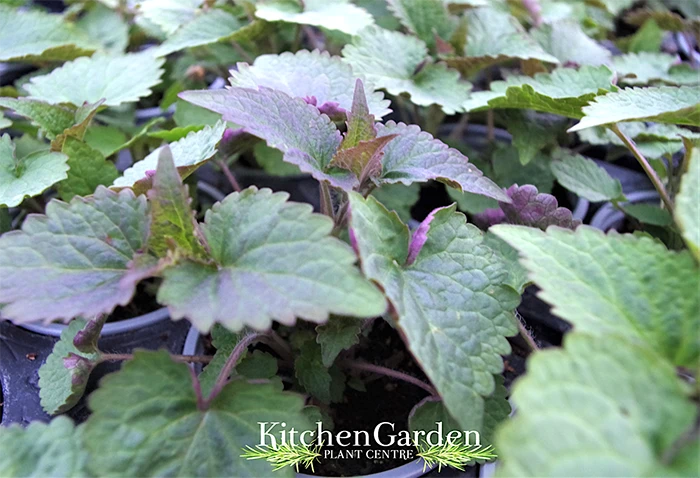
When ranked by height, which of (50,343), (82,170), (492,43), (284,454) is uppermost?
(492,43)

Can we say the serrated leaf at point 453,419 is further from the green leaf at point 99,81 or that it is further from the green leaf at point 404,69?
the green leaf at point 99,81

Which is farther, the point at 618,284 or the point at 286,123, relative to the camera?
the point at 286,123

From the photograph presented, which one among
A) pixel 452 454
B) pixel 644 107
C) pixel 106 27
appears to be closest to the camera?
pixel 452 454

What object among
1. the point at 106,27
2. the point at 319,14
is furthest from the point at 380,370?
the point at 106,27

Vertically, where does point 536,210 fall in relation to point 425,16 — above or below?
below

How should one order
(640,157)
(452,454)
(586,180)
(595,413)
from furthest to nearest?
(586,180) < (640,157) < (452,454) < (595,413)

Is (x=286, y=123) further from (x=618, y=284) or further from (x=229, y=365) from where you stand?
(x=618, y=284)

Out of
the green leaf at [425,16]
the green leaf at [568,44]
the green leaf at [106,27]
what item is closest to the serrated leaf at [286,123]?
the green leaf at [425,16]
